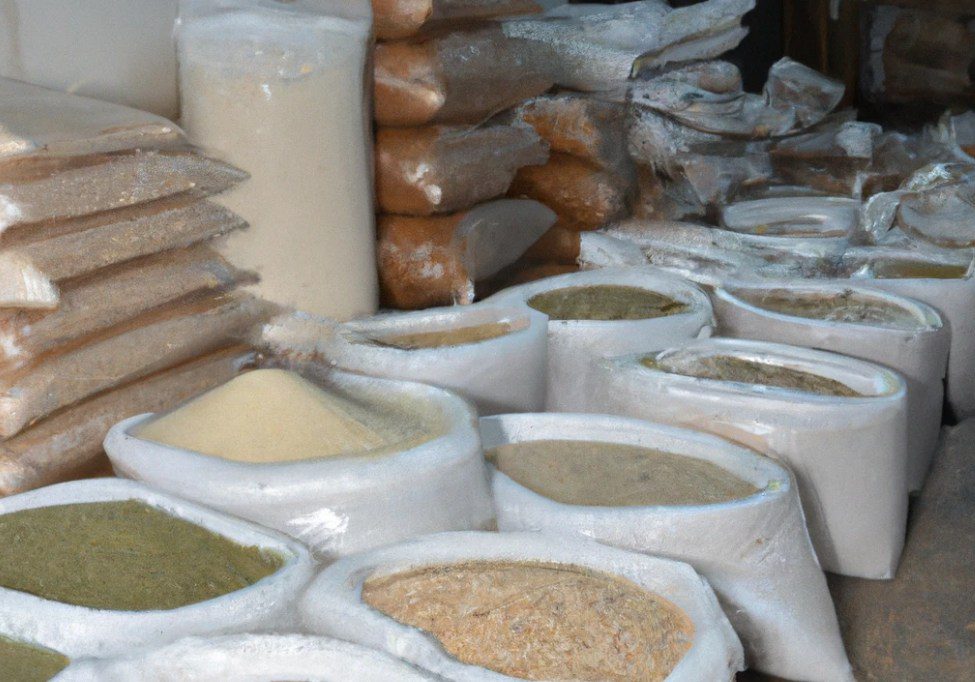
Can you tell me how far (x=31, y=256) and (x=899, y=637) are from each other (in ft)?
3.71

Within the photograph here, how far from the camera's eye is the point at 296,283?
1.60m

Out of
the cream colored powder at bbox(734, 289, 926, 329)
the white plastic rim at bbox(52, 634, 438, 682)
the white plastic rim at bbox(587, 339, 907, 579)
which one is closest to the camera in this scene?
the white plastic rim at bbox(52, 634, 438, 682)

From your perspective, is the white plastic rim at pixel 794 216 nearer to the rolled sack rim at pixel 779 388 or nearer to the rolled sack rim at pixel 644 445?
the rolled sack rim at pixel 779 388

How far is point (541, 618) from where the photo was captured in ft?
3.17

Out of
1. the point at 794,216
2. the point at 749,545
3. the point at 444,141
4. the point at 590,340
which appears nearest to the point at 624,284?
the point at 590,340

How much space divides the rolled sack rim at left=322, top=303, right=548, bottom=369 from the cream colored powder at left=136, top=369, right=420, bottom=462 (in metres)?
0.21

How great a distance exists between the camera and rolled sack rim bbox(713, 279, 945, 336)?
64.6 inches

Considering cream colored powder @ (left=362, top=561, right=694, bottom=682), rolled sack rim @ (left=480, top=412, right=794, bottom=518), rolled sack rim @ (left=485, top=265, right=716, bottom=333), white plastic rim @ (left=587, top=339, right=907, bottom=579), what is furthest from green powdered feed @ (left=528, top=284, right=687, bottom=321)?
cream colored powder @ (left=362, top=561, right=694, bottom=682)

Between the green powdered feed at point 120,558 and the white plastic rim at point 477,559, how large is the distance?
0.08 m

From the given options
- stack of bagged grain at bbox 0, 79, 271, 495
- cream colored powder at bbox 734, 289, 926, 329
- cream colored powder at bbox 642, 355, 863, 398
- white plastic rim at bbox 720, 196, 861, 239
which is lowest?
cream colored powder at bbox 642, 355, 863, 398

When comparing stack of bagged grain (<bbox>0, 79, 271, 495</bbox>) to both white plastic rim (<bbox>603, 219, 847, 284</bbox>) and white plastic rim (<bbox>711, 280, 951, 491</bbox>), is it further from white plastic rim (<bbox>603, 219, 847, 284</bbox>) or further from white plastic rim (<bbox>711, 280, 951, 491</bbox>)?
white plastic rim (<bbox>603, 219, 847, 284</bbox>)

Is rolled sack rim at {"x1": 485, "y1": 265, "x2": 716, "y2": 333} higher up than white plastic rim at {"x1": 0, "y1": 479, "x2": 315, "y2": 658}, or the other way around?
rolled sack rim at {"x1": 485, "y1": 265, "x2": 716, "y2": 333}

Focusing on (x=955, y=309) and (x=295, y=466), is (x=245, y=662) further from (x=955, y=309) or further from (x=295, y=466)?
(x=955, y=309)

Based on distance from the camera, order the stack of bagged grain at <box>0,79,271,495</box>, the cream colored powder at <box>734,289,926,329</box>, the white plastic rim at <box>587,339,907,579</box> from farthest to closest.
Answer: the cream colored powder at <box>734,289,926,329</box> < the white plastic rim at <box>587,339,907,579</box> < the stack of bagged grain at <box>0,79,271,495</box>
